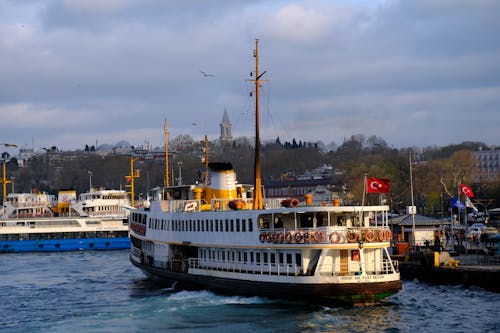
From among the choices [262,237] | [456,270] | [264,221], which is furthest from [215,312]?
[456,270]

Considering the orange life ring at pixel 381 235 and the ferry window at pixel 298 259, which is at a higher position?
the orange life ring at pixel 381 235

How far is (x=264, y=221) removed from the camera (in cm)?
4372

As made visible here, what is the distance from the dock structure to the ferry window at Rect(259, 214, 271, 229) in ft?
44.5

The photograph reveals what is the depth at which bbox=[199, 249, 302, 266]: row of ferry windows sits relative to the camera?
42000 mm

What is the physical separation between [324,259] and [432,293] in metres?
10.8

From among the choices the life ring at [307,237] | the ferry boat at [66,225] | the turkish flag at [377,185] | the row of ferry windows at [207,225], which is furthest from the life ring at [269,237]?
the ferry boat at [66,225]

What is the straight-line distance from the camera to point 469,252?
6131 centimetres

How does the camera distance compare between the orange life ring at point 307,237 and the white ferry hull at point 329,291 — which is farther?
the orange life ring at point 307,237

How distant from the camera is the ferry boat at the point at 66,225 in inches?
4048

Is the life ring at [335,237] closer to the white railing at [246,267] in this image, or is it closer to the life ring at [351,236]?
the life ring at [351,236]

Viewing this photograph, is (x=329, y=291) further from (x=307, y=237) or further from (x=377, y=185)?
(x=377, y=185)

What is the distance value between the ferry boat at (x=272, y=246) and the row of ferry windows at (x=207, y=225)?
5 cm

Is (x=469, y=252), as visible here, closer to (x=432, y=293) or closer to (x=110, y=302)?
(x=432, y=293)

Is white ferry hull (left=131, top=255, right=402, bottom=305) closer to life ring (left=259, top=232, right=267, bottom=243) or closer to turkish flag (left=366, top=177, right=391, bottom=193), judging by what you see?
life ring (left=259, top=232, right=267, bottom=243)
